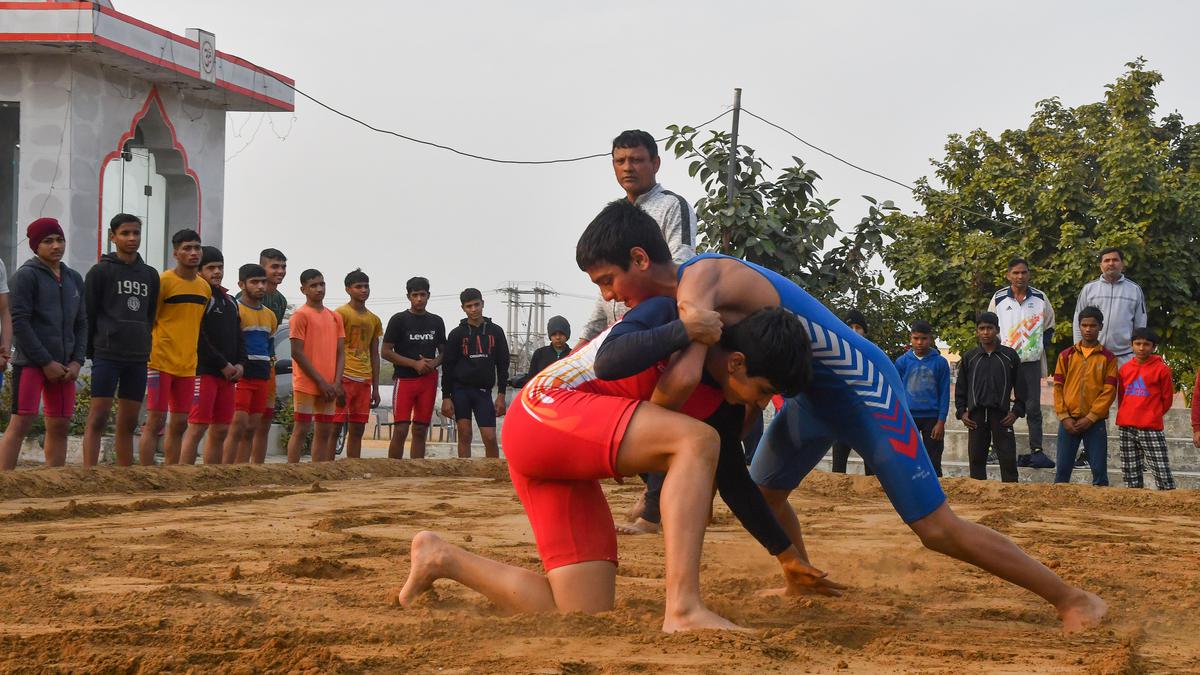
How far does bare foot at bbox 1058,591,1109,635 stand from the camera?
386cm

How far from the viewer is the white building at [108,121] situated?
1535 cm

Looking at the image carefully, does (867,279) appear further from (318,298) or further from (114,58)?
(114,58)

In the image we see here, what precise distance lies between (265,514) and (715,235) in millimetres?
7943

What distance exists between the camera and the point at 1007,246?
21109mm

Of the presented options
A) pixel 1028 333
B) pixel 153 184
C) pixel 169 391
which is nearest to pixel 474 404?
pixel 169 391

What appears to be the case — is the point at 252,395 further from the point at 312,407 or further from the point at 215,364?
the point at 215,364

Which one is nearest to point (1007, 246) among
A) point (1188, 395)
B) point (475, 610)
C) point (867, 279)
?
point (1188, 395)

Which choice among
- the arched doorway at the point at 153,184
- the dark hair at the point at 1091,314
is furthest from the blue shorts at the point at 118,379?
the arched doorway at the point at 153,184

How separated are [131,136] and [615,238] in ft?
47.1

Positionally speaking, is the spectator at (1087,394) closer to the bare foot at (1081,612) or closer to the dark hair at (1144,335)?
the dark hair at (1144,335)

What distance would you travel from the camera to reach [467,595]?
424 centimetres

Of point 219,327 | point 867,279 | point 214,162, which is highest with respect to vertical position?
point 214,162

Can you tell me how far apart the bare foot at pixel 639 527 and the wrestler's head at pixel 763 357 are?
2.41 m

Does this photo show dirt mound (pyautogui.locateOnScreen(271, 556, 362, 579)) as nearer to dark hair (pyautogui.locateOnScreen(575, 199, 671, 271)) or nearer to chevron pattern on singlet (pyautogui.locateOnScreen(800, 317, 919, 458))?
dark hair (pyautogui.locateOnScreen(575, 199, 671, 271))
